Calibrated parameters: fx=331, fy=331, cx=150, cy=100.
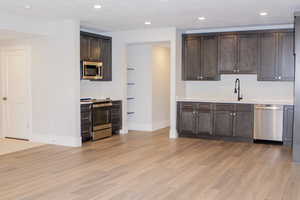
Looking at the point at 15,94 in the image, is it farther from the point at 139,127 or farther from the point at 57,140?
the point at 139,127

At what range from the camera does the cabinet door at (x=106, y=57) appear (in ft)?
26.7

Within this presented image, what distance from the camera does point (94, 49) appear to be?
7.85m

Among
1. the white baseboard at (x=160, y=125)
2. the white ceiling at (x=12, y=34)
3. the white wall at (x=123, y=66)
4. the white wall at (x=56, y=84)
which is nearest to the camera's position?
the white ceiling at (x=12, y=34)

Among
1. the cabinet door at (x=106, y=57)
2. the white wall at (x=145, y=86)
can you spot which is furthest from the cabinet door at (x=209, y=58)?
the cabinet door at (x=106, y=57)

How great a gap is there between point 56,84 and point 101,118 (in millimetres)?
1344

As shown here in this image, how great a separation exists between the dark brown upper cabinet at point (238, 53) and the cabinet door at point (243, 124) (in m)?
1.02

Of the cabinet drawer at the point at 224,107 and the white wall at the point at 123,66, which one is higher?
the white wall at the point at 123,66

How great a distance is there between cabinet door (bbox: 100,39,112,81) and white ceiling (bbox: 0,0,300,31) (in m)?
0.85

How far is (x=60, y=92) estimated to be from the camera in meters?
6.81

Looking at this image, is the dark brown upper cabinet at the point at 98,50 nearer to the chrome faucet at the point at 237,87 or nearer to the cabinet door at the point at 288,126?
the chrome faucet at the point at 237,87

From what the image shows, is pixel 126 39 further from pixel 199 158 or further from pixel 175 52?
pixel 199 158

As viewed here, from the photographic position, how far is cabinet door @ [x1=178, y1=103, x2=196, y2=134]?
7.71 m

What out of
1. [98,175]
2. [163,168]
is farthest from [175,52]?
[98,175]

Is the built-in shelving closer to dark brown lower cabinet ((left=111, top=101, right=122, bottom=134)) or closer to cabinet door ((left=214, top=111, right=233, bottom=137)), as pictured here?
dark brown lower cabinet ((left=111, top=101, right=122, bottom=134))
